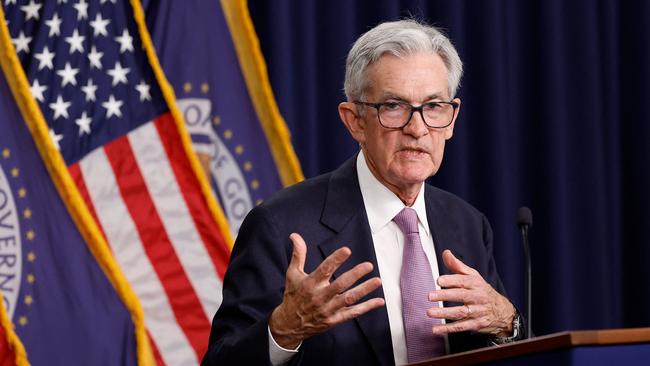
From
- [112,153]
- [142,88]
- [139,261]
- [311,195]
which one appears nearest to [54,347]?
[139,261]

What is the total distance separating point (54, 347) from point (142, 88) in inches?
34.9

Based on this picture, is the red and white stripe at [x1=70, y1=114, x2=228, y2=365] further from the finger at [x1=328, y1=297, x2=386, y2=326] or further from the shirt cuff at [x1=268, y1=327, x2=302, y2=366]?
the finger at [x1=328, y1=297, x2=386, y2=326]

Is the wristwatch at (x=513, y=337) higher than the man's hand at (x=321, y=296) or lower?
lower

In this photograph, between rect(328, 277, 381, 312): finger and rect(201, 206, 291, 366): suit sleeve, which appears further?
rect(201, 206, 291, 366): suit sleeve

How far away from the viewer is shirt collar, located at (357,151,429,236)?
230 centimetres

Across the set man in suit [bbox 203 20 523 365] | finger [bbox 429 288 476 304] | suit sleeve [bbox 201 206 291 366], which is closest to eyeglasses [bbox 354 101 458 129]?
man in suit [bbox 203 20 523 365]

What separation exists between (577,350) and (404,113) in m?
0.88

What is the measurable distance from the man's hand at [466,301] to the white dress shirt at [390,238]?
0.15 metres

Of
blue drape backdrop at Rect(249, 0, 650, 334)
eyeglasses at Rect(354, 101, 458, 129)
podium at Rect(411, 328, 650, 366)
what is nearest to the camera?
podium at Rect(411, 328, 650, 366)

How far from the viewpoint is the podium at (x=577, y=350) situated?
149cm

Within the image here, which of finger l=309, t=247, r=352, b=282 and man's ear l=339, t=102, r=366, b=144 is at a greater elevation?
man's ear l=339, t=102, r=366, b=144

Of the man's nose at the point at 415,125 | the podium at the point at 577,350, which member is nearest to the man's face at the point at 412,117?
the man's nose at the point at 415,125

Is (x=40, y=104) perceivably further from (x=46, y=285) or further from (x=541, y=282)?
(x=541, y=282)

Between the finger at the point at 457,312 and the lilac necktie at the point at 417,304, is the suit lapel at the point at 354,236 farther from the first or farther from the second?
the finger at the point at 457,312
